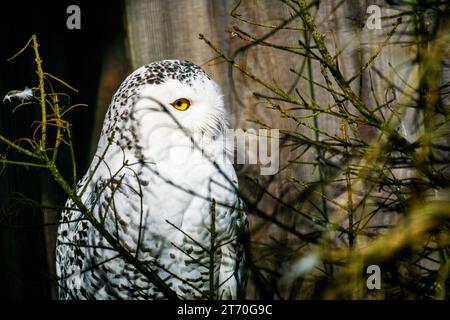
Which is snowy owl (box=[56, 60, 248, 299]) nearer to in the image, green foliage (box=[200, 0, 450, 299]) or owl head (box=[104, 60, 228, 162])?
owl head (box=[104, 60, 228, 162])

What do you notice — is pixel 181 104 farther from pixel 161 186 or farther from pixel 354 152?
pixel 354 152

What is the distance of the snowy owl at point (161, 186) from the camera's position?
4.08ft

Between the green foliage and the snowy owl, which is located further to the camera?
the snowy owl

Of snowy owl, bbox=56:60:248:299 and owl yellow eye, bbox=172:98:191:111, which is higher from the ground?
owl yellow eye, bbox=172:98:191:111

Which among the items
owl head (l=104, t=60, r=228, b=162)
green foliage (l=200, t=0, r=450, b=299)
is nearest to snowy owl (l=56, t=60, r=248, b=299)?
owl head (l=104, t=60, r=228, b=162)

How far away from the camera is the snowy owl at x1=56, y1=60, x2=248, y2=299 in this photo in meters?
1.24

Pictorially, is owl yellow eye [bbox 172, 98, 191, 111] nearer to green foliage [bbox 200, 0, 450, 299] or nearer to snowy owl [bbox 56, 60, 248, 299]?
snowy owl [bbox 56, 60, 248, 299]

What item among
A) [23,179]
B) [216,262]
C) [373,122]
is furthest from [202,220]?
[23,179]

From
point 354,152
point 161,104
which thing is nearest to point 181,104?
point 161,104

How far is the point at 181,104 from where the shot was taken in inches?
49.6

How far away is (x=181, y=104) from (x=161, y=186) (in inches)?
7.7

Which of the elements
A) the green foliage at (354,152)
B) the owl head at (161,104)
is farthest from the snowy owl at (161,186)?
the green foliage at (354,152)

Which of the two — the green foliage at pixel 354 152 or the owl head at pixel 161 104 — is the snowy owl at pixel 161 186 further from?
the green foliage at pixel 354 152

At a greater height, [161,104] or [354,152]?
[161,104]
